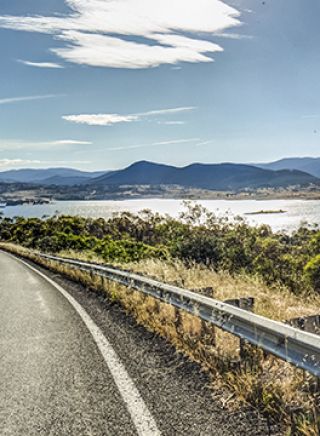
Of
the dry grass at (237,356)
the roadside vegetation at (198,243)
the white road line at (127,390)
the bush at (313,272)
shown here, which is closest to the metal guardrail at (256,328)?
the dry grass at (237,356)

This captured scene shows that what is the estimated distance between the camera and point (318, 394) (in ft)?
11.4

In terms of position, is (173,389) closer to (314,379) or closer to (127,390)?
(127,390)

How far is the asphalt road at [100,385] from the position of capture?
3.42m

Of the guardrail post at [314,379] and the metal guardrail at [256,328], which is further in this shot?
the metal guardrail at [256,328]

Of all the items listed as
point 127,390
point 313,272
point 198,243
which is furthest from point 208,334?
point 198,243

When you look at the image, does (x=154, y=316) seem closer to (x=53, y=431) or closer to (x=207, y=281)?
(x=207, y=281)

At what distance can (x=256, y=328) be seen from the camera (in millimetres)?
4117

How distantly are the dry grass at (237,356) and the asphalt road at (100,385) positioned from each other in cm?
17

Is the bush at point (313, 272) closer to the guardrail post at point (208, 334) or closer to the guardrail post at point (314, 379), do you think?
the guardrail post at point (208, 334)

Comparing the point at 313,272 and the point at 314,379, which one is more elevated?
the point at 314,379

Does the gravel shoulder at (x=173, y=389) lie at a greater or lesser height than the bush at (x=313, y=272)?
greater

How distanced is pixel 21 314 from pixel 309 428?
662 cm

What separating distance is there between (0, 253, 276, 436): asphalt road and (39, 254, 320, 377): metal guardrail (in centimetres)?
53

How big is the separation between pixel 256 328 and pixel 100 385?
154 centimetres
